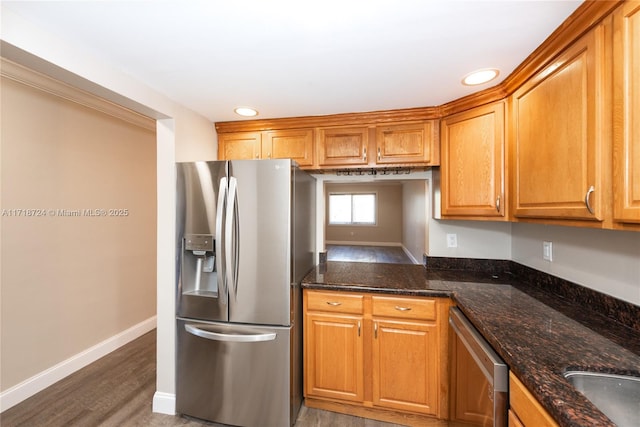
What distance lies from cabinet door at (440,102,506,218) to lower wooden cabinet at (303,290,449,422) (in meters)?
0.70

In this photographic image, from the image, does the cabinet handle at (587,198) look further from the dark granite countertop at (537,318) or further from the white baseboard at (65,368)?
the white baseboard at (65,368)

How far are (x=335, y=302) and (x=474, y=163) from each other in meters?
1.40

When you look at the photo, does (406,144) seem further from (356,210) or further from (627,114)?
(356,210)

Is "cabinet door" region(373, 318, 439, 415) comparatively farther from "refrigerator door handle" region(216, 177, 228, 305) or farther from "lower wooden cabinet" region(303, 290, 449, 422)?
"refrigerator door handle" region(216, 177, 228, 305)

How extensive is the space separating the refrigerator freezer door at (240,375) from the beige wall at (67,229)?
4.56 feet

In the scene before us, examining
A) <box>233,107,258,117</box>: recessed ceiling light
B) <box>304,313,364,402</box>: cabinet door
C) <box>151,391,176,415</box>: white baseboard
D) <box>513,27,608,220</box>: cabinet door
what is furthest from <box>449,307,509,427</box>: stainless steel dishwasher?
<box>233,107,258,117</box>: recessed ceiling light

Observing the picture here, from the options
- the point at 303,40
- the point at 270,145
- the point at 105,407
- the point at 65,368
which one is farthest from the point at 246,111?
the point at 65,368

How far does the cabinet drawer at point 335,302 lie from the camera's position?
1.77 meters

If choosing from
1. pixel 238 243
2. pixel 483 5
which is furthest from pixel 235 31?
pixel 238 243

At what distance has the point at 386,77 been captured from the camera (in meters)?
1.56

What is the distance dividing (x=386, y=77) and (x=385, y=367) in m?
1.90

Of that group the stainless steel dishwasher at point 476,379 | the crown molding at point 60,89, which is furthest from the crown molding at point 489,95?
the stainless steel dishwasher at point 476,379

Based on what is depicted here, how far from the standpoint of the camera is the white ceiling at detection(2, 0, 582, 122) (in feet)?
3.39

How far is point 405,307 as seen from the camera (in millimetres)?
1697
